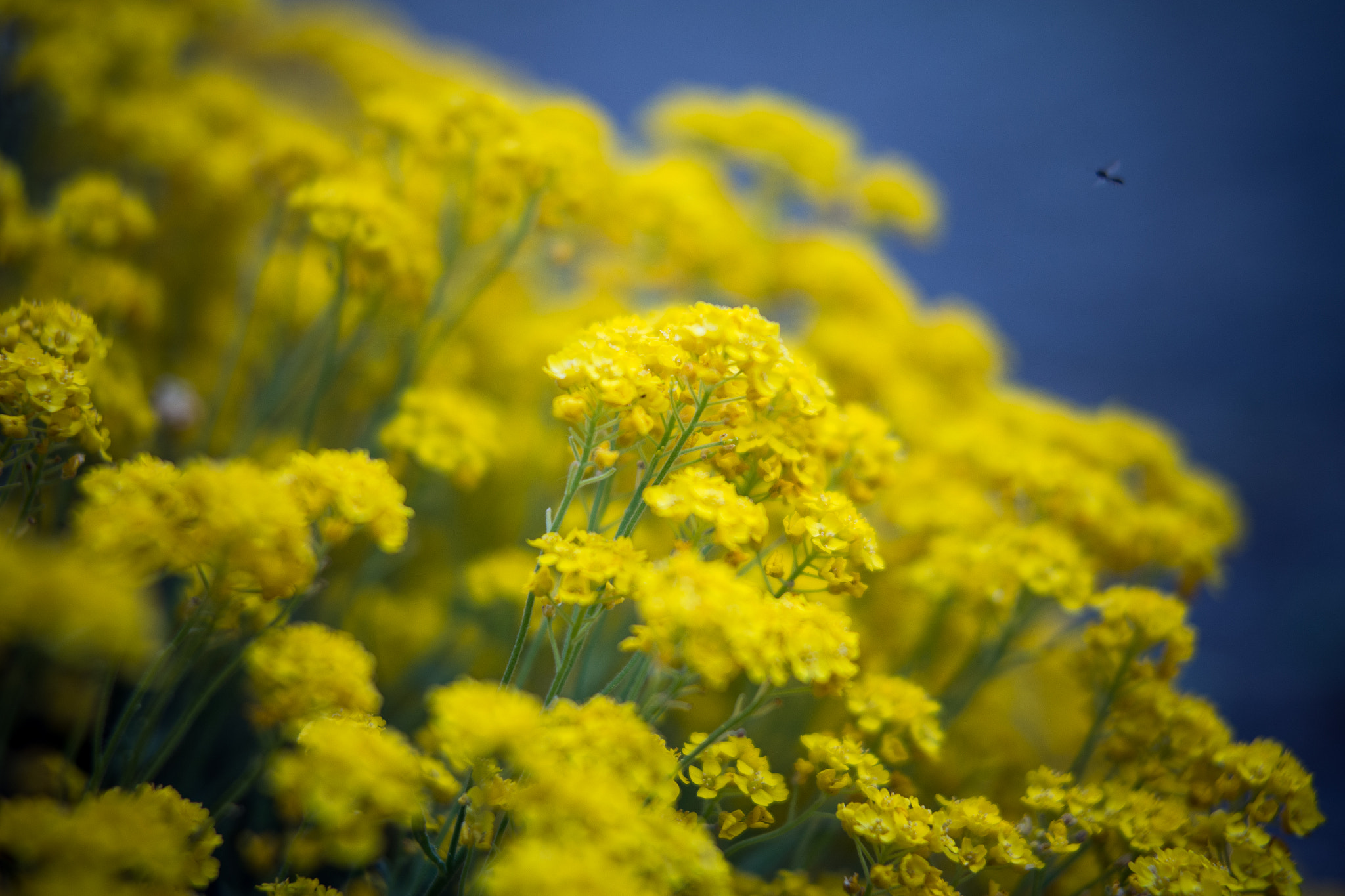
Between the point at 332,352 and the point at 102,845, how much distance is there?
0.73 m

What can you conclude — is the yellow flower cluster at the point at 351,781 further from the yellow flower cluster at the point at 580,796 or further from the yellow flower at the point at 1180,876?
the yellow flower at the point at 1180,876

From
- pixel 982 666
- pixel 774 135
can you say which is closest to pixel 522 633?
pixel 982 666

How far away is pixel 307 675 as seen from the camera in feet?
2.27

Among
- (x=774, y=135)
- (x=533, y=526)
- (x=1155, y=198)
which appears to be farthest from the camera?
(x=1155, y=198)

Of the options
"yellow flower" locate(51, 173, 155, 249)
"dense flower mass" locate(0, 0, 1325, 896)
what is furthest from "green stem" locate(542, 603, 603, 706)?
"yellow flower" locate(51, 173, 155, 249)

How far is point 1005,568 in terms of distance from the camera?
96 centimetres

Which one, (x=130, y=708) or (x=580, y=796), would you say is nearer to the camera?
(x=580, y=796)

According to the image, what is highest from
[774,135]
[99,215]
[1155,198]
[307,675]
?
[1155,198]

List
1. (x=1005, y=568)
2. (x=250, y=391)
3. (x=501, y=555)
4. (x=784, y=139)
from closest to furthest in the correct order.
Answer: (x=1005, y=568)
(x=501, y=555)
(x=250, y=391)
(x=784, y=139)

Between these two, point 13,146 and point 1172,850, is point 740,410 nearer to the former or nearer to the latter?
point 1172,850

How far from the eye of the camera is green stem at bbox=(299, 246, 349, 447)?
3.39 feet

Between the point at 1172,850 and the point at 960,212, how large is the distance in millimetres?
2601

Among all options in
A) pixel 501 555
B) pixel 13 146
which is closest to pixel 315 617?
pixel 501 555

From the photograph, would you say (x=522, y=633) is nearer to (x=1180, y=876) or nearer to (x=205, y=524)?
(x=205, y=524)
